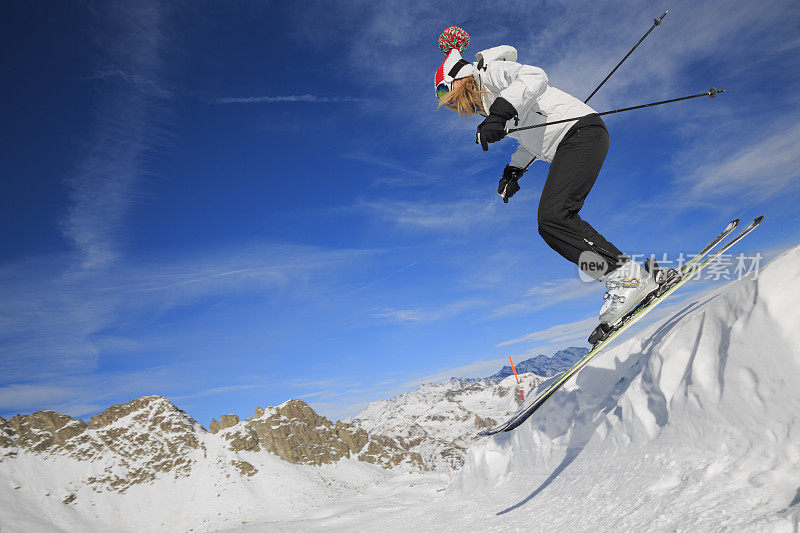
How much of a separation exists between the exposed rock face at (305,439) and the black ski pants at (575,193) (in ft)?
425

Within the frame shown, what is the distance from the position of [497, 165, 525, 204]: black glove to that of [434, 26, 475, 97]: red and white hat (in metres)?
1.31

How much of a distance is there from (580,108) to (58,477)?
5300 inches

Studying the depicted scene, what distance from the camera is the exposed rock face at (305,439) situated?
395 feet

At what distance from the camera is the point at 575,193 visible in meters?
4.35

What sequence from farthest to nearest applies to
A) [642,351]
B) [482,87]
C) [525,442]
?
[525,442], [642,351], [482,87]

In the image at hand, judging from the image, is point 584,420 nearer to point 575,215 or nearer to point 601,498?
point 601,498

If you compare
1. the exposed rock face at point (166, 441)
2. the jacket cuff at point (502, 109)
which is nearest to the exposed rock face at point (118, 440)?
the exposed rock face at point (166, 441)

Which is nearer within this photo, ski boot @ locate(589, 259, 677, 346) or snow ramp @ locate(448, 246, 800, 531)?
snow ramp @ locate(448, 246, 800, 531)

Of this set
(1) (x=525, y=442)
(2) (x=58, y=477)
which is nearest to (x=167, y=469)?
(2) (x=58, y=477)

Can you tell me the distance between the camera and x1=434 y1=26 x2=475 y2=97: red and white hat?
4863 mm

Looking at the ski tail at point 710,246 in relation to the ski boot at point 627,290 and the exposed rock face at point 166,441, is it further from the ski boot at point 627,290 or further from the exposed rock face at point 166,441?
the exposed rock face at point 166,441

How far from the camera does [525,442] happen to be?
739cm

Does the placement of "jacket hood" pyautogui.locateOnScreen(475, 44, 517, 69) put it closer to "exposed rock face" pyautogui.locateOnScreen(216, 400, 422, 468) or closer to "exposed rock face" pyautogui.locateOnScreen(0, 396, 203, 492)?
"exposed rock face" pyautogui.locateOnScreen(0, 396, 203, 492)

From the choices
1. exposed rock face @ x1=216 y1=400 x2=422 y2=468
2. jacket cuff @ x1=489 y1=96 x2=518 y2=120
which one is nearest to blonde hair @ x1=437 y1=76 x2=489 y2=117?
jacket cuff @ x1=489 y1=96 x2=518 y2=120
